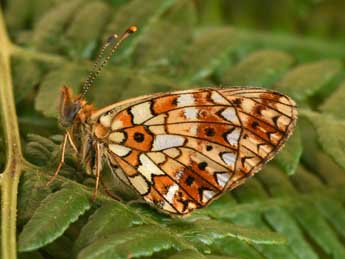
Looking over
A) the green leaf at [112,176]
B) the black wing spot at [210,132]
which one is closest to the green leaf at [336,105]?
the green leaf at [112,176]

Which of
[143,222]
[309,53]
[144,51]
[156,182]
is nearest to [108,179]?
[156,182]

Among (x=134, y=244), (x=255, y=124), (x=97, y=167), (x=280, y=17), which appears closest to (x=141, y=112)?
(x=97, y=167)

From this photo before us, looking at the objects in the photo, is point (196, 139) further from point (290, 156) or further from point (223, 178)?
point (290, 156)

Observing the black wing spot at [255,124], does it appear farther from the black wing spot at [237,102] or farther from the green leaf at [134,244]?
the green leaf at [134,244]

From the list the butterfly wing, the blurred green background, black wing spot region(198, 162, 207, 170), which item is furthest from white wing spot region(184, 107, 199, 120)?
the blurred green background

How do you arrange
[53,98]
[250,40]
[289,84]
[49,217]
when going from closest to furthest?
[49,217]
[53,98]
[289,84]
[250,40]

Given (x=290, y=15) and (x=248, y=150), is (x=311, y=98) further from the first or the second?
(x=248, y=150)
